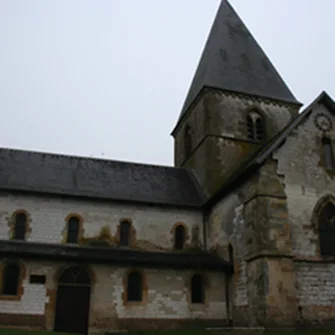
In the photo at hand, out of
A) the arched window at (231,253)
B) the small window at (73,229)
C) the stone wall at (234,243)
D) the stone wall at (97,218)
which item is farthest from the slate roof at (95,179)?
the arched window at (231,253)

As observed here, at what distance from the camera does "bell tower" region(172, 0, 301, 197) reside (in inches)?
930

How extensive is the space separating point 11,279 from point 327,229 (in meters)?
13.1

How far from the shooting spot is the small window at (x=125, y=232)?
20.8m

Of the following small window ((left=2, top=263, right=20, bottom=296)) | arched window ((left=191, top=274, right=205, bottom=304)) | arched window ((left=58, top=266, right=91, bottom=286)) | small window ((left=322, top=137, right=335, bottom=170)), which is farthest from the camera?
arched window ((left=191, top=274, right=205, bottom=304))

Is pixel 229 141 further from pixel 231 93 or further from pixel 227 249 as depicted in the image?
pixel 227 249

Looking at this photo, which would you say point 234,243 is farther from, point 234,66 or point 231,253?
point 234,66

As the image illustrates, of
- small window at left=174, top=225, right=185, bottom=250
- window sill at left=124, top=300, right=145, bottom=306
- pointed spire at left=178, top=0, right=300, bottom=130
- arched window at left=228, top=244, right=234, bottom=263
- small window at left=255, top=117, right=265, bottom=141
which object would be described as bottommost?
window sill at left=124, top=300, right=145, bottom=306

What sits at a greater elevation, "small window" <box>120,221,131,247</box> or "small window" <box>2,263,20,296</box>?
"small window" <box>120,221,131,247</box>

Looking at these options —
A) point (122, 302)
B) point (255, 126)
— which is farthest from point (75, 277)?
point (255, 126)

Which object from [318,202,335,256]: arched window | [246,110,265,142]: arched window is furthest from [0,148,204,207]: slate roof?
[318,202,335,256]: arched window

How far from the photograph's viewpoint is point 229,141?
944 inches

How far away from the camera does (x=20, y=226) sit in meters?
19.6

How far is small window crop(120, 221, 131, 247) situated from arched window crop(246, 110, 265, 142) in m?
8.93

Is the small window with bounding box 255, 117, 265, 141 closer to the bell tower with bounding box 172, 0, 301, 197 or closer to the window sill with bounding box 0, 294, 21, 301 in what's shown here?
the bell tower with bounding box 172, 0, 301, 197
